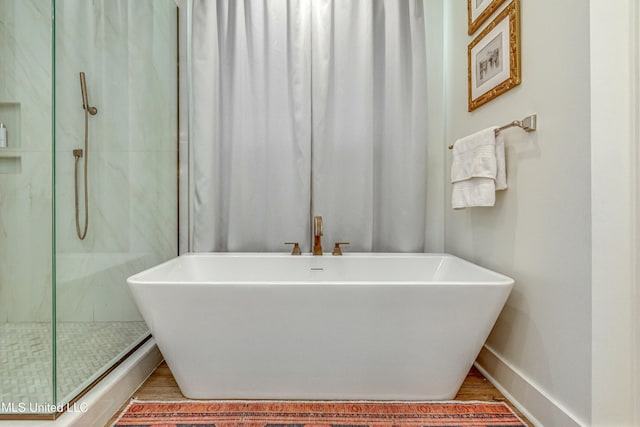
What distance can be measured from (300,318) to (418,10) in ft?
6.15

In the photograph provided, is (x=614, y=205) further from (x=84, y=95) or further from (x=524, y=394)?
(x=84, y=95)

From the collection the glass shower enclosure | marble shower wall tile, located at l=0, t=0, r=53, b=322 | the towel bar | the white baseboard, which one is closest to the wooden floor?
the white baseboard

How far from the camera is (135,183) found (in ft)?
5.14

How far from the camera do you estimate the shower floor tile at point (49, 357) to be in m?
1.04

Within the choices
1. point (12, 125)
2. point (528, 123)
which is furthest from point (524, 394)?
point (12, 125)

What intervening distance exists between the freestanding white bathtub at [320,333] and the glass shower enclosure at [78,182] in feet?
0.84

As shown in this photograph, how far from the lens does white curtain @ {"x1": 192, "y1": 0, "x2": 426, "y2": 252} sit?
6.13ft

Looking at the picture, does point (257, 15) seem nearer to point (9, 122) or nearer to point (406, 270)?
point (9, 122)

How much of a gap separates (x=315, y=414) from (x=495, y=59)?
1703 mm

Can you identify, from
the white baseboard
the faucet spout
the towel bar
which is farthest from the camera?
the faucet spout

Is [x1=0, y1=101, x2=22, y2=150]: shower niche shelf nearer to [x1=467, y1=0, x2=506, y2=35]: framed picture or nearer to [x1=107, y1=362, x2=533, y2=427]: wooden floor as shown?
[x1=107, y1=362, x2=533, y2=427]: wooden floor

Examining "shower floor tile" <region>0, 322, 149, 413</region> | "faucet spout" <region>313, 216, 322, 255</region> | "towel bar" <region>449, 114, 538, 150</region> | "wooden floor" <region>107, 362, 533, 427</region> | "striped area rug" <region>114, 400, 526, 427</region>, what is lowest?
"wooden floor" <region>107, 362, 533, 427</region>

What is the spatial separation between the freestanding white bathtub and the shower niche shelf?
1.04 m

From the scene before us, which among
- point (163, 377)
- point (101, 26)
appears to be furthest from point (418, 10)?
point (163, 377)
